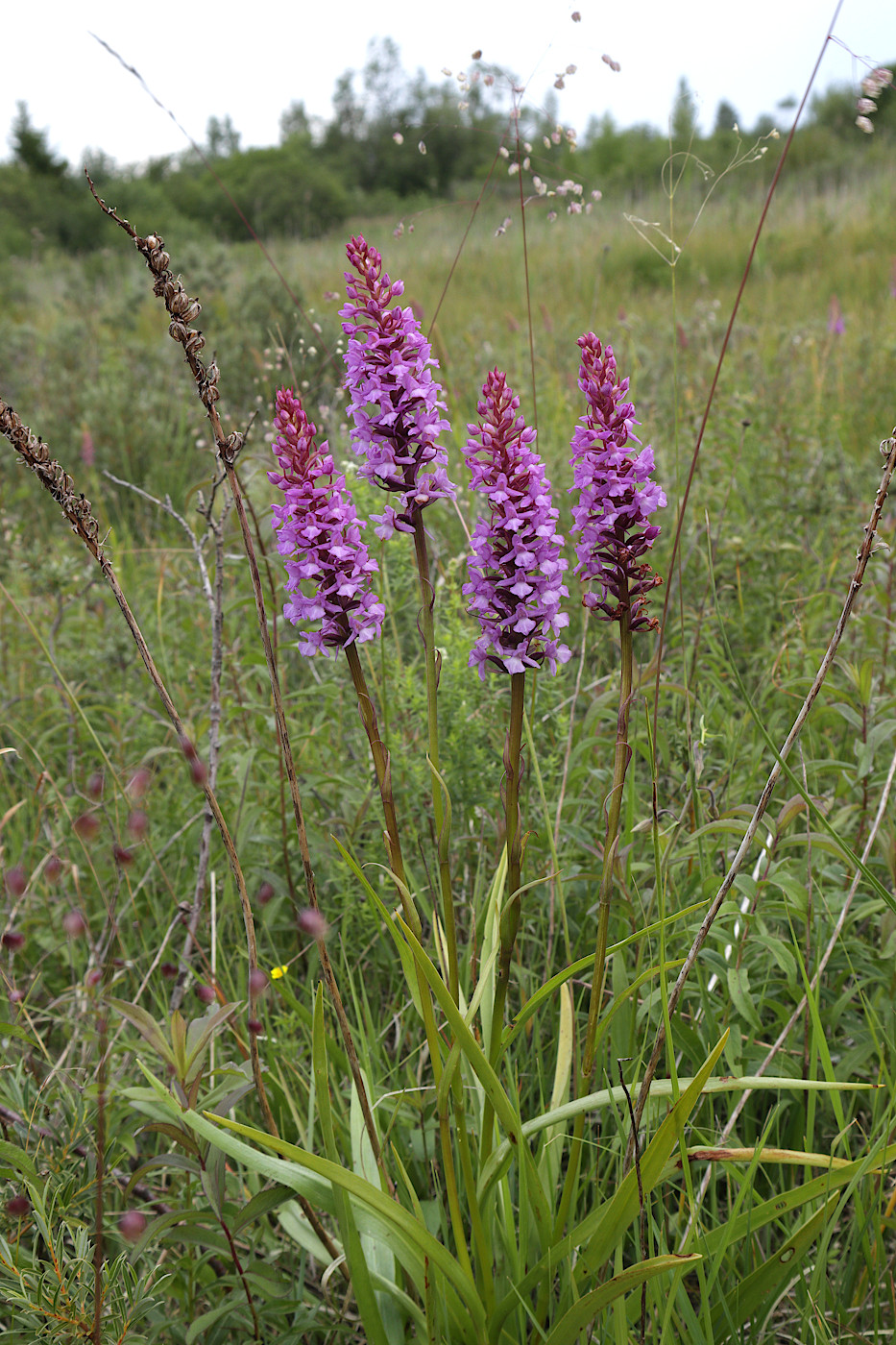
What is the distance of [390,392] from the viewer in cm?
118

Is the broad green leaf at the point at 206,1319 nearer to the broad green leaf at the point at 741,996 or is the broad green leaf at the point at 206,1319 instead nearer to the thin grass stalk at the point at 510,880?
the thin grass stalk at the point at 510,880

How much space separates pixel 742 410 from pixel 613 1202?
9.91 feet

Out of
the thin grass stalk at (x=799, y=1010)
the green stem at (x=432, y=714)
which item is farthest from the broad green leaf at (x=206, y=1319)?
the thin grass stalk at (x=799, y=1010)

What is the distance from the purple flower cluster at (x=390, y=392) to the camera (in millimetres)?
1165

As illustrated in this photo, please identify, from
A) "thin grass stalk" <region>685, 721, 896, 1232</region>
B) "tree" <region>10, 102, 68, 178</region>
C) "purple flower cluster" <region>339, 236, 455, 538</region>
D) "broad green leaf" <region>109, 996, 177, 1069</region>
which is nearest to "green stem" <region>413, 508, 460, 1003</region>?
"purple flower cluster" <region>339, 236, 455, 538</region>

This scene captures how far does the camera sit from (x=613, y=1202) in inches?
47.4

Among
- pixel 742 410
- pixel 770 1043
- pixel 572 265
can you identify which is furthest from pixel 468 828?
pixel 572 265

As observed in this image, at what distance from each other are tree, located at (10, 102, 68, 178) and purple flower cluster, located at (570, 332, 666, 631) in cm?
4199

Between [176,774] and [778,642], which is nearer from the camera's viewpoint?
[778,642]

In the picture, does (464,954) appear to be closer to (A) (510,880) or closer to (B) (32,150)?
(A) (510,880)

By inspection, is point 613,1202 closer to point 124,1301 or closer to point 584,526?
point 124,1301

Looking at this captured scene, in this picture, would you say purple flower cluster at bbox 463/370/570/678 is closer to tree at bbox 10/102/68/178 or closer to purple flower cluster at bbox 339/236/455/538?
purple flower cluster at bbox 339/236/455/538

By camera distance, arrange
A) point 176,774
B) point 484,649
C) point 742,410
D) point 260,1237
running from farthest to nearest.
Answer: point 742,410, point 176,774, point 260,1237, point 484,649

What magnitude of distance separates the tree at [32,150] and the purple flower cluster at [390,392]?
41.8 m
